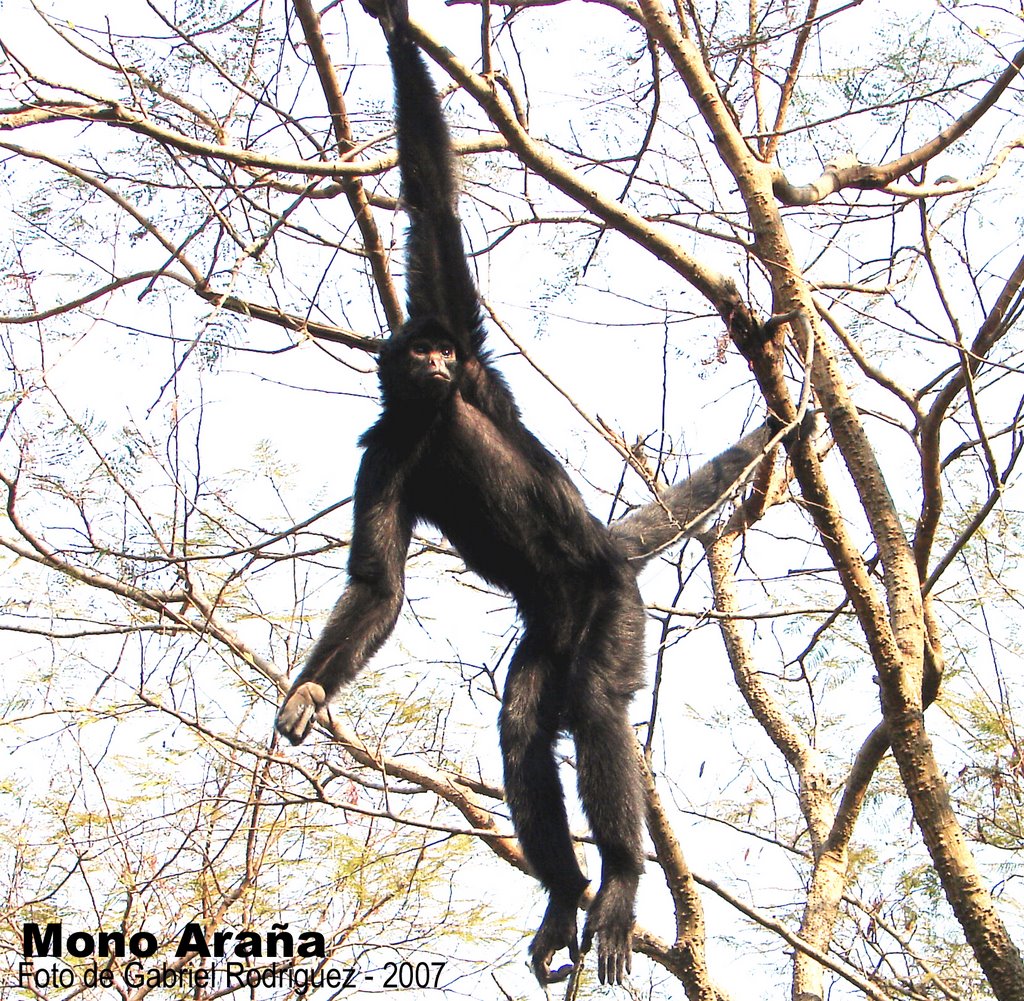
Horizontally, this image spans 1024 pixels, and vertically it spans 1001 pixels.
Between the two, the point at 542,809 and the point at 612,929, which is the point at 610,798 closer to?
the point at 542,809

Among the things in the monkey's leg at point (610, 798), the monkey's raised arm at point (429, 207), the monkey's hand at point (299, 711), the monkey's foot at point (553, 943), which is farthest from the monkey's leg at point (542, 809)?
the monkey's raised arm at point (429, 207)

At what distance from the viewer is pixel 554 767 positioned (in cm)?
657

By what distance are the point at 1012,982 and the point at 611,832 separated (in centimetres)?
219

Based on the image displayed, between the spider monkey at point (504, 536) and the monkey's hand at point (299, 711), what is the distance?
43 cm

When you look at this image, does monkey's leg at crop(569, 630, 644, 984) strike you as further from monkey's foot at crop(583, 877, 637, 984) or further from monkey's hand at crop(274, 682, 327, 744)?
monkey's hand at crop(274, 682, 327, 744)

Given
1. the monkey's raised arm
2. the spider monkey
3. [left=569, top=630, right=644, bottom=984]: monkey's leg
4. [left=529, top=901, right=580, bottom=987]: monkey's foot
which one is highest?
the monkey's raised arm

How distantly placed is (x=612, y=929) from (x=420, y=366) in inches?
131

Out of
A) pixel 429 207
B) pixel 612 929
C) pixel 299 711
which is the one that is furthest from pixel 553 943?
pixel 429 207

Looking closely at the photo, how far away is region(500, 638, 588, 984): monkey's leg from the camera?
6129 millimetres

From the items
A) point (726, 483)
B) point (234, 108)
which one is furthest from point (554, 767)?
point (234, 108)

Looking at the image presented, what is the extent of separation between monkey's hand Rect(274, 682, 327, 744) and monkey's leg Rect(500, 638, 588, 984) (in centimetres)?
127

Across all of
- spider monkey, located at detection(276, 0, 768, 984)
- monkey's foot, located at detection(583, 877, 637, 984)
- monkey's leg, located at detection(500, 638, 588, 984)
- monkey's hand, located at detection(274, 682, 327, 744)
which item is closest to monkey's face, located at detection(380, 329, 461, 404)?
spider monkey, located at detection(276, 0, 768, 984)

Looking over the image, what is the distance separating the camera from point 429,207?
6.89m

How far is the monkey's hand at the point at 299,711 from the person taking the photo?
5520 mm
